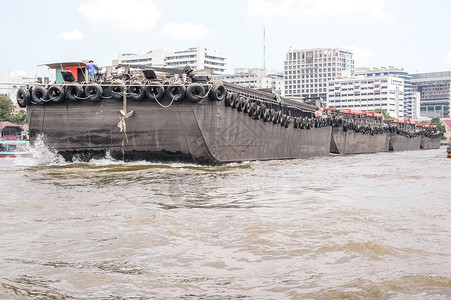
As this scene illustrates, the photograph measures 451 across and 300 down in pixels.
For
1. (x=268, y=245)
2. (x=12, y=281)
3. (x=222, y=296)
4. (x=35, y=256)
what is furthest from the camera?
(x=268, y=245)

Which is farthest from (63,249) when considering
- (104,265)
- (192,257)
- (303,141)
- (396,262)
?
(303,141)

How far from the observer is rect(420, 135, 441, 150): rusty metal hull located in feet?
199

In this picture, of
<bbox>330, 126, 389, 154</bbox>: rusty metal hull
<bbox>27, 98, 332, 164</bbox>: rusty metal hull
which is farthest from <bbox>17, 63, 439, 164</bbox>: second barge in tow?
<bbox>330, 126, 389, 154</bbox>: rusty metal hull

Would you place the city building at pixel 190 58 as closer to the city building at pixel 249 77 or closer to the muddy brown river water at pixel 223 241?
the city building at pixel 249 77

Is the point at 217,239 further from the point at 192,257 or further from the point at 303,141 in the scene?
the point at 303,141

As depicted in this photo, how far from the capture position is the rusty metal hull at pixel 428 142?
60597mm

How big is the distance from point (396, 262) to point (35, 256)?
11.9ft

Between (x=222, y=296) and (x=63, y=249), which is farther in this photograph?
(x=63, y=249)

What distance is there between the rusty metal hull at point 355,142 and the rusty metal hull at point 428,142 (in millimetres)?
16456

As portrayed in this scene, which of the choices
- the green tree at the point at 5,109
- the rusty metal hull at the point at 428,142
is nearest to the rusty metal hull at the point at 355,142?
the rusty metal hull at the point at 428,142

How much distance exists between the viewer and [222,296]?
4570mm

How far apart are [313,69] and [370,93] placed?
3308 centimetres

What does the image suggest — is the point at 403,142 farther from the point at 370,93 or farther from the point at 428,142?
the point at 370,93

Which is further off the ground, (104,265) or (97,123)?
(97,123)
